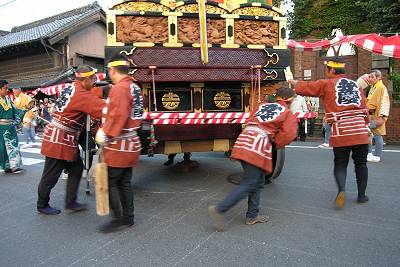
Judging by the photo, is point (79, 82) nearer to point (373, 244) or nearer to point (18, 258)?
point (18, 258)

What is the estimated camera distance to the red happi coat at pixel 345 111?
3.78 m

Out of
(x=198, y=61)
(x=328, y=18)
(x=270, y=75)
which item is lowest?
(x=270, y=75)

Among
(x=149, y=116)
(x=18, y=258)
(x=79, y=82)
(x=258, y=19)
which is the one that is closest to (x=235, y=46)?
(x=258, y=19)

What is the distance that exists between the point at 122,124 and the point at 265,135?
1346 mm

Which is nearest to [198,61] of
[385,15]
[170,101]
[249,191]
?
[170,101]

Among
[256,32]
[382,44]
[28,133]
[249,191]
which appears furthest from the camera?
[28,133]

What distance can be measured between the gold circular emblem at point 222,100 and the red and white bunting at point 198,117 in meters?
0.31

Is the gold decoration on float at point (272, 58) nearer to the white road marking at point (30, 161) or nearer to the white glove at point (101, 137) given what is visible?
the white glove at point (101, 137)

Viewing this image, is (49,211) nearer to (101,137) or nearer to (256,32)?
(101,137)

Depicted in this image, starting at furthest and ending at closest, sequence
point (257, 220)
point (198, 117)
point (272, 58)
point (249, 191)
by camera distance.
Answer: point (272, 58), point (198, 117), point (257, 220), point (249, 191)

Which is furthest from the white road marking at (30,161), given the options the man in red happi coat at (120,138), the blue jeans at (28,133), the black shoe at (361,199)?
the black shoe at (361,199)

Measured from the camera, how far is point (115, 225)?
11.1 ft

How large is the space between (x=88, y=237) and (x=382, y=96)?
5.40m

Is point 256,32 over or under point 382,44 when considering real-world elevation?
under
